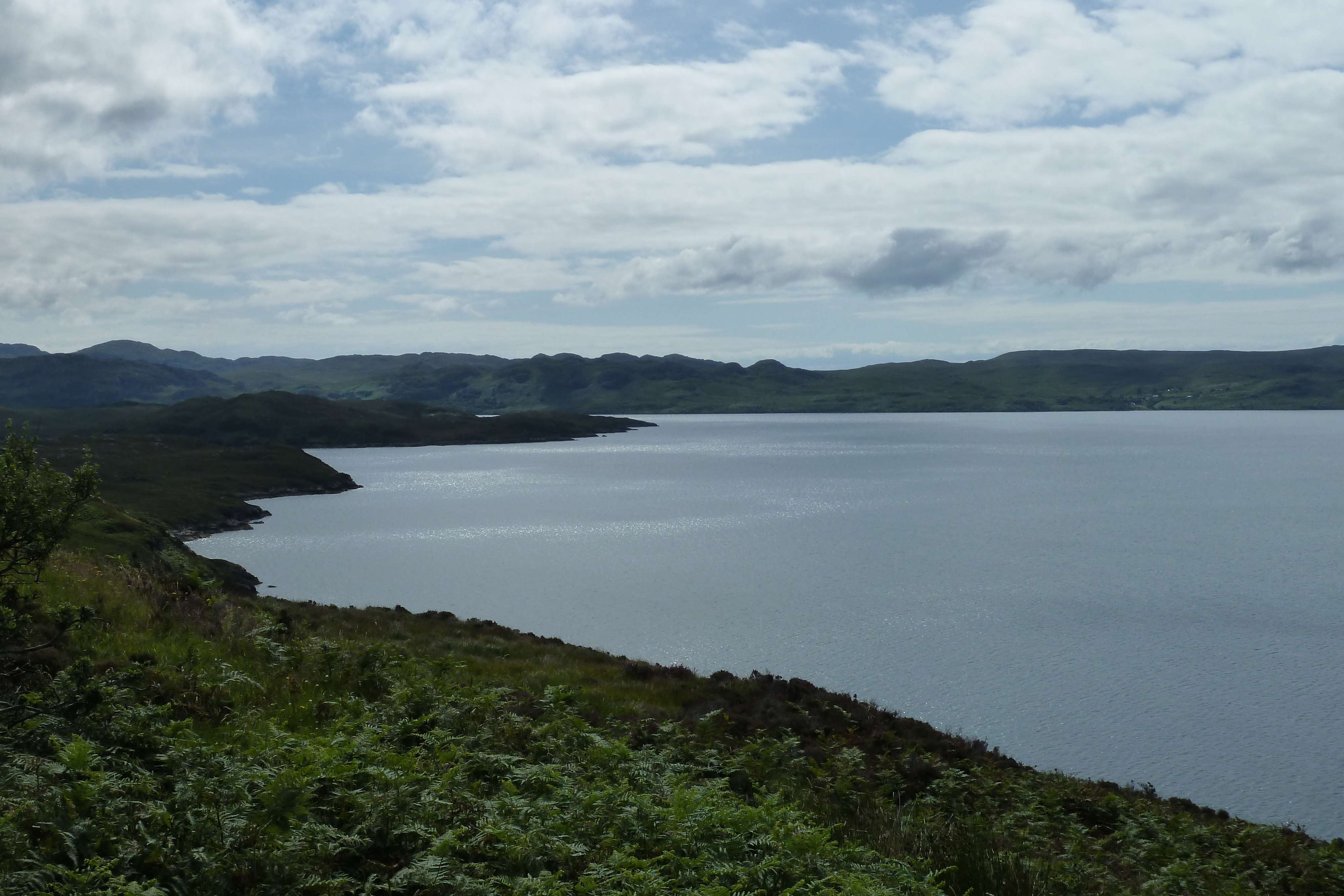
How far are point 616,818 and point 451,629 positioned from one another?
25103mm

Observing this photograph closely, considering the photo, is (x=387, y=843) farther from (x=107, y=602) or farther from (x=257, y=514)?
(x=257, y=514)

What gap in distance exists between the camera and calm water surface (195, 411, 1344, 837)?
35.8m

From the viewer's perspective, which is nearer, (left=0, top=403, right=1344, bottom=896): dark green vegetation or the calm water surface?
(left=0, top=403, right=1344, bottom=896): dark green vegetation

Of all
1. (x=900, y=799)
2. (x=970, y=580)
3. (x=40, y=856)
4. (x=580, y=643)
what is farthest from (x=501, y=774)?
(x=970, y=580)

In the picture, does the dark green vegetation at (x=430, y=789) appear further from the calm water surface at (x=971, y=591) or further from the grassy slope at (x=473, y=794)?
the calm water surface at (x=971, y=591)

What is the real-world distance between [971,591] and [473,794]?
2343 inches

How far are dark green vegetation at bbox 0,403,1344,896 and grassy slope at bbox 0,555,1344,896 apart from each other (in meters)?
0.04

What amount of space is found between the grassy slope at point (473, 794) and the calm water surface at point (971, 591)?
1439 centimetres

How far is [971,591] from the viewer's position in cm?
6462

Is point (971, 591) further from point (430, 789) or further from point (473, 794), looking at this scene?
point (430, 789)

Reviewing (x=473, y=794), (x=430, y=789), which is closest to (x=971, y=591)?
(x=473, y=794)

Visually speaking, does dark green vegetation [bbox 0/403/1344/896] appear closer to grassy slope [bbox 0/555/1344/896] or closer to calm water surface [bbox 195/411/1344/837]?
grassy slope [bbox 0/555/1344/896]

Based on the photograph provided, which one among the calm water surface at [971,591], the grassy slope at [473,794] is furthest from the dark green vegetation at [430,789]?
the calm water surface at [971,591]

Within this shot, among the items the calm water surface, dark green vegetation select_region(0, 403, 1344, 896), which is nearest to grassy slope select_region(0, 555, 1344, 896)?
dark green vegetation select_region(0, 403, 1344, 896)
